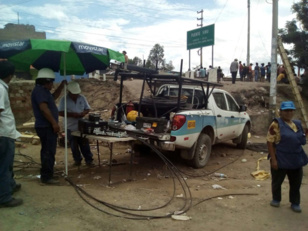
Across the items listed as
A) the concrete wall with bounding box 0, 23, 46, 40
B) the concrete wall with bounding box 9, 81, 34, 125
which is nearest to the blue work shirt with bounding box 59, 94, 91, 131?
the concrete wall with bounding box 9, 81, 34, 125

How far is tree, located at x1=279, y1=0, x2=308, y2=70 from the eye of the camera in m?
14.7

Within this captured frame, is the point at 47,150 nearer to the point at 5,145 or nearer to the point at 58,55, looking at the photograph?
the point at 5,145

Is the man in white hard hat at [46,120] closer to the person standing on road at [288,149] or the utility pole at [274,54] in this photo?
the person standing on road at [288,149]

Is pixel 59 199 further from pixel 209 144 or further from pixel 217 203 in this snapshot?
pixel 209 144

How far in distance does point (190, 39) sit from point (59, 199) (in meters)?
21.4

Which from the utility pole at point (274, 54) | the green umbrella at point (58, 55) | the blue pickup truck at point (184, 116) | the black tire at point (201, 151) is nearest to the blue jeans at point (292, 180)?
the blue pickup truck at point (184, 116)

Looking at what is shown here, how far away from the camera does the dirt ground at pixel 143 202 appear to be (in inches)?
135

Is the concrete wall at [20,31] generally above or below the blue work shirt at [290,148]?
above

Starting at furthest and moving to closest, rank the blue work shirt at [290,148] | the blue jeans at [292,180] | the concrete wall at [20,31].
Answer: the concrete wall at [20,31] < the blue jeans at [292,180] < the blue work shirt at [290,148]

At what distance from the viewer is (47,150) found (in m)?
4.51

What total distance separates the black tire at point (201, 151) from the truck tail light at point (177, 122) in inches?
34.7

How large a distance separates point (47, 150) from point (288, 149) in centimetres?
355

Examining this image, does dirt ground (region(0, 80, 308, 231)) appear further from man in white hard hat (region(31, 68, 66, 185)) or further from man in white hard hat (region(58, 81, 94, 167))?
man in white hard hat (region(58, 81, 94, 167))

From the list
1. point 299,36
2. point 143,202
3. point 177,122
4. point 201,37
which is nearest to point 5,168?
point 143,202
